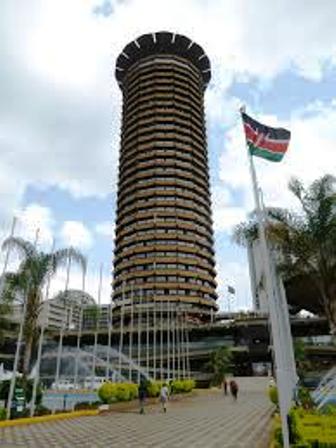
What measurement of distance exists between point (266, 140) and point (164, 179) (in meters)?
83.1

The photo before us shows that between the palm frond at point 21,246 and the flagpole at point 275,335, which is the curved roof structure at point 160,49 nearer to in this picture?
the palm frond at point 21,246

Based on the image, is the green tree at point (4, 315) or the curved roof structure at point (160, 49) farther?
the curved roof structure at point (160, 49)

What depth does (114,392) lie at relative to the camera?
26094mm

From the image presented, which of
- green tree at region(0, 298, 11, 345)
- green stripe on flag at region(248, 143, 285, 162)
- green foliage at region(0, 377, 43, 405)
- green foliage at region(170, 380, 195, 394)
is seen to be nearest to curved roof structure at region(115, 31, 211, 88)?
green foliage at region(170, 380, 195, 394)

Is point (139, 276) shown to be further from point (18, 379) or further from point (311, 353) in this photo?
point (18, 379)

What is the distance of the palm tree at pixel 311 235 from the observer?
71.5 feet

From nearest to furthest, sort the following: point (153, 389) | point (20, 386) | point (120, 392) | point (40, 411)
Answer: point (20, 386), point (40, 411), point (120, 392), point (153, 389)

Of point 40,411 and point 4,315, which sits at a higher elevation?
point 4,315

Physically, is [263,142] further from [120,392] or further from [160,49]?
[160,49]

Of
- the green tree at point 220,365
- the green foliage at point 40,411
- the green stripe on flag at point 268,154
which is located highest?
the green stripe on flag at point 268,154

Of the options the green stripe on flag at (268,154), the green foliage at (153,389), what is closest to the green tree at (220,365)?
the green foliage at (153,389)

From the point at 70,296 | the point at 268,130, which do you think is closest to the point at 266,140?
the point at 268,130

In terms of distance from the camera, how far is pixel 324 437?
8.05 meters

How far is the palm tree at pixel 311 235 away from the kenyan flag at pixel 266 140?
9.73 meters
